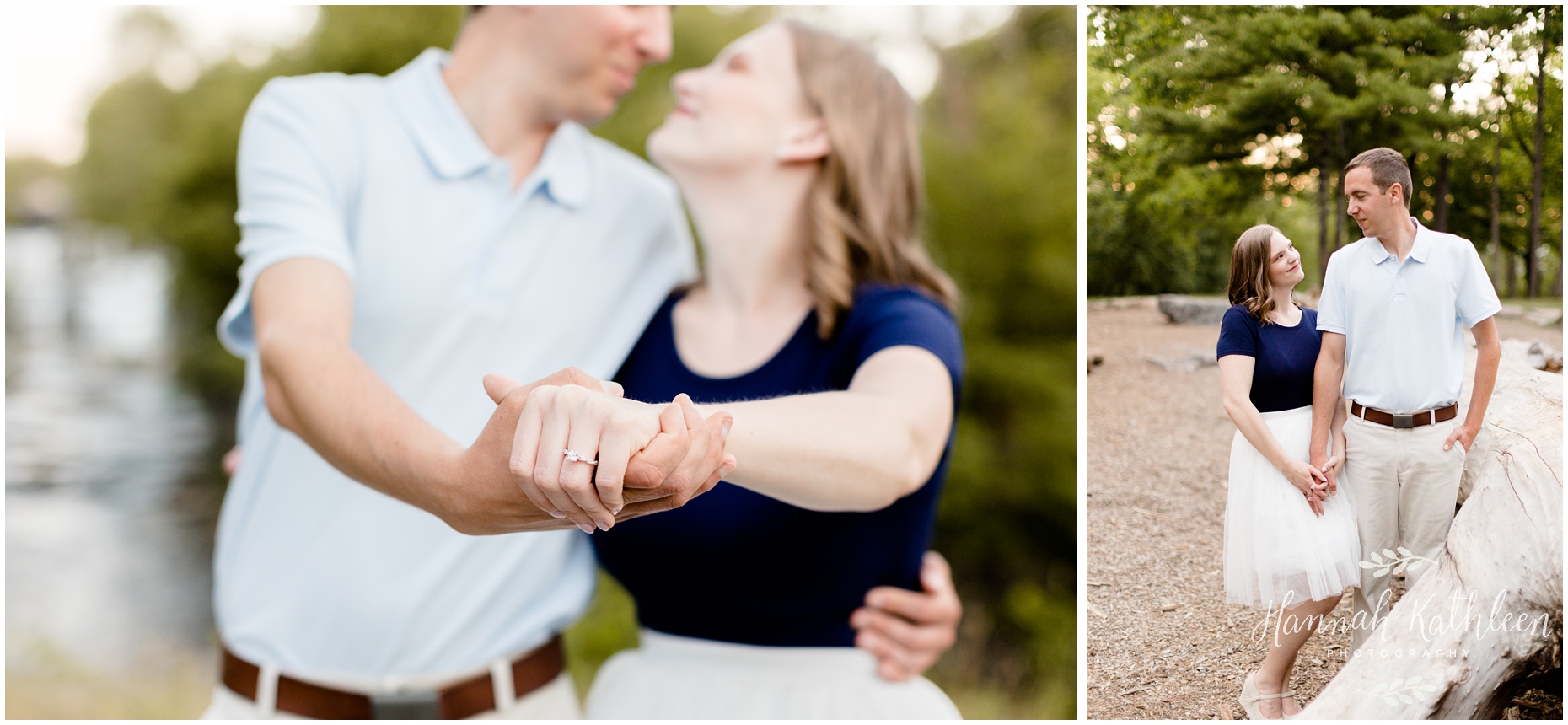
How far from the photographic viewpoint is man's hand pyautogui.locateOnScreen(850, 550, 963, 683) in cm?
172

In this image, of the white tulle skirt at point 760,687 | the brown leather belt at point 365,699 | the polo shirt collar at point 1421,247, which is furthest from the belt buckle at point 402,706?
the polo shirt collar at point 1421,247

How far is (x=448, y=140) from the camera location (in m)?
1.59

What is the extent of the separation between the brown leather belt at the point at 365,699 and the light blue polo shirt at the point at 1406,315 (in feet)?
5.33

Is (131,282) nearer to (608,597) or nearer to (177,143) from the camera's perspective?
(177,143)

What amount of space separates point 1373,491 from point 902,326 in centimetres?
93

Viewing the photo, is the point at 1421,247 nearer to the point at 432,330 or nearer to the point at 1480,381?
the point at 1480,381

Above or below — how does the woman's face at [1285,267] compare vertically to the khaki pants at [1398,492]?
above

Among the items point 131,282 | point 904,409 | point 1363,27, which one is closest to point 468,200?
point 904,409

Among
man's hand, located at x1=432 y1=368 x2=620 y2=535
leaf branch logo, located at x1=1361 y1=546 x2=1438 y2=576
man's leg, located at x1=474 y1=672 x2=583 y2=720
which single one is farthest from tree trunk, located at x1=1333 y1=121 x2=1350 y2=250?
man's leg, located at x1=474 y1=672 x2=583 y2=720

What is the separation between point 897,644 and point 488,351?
947 millimetres

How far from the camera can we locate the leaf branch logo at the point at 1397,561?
1.61 m

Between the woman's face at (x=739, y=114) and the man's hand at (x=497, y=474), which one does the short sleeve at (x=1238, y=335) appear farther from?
the man's hand at (x=497, y=474)

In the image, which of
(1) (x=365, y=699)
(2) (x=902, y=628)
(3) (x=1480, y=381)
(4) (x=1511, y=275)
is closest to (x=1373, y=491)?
(3) (x=1480, y=381)

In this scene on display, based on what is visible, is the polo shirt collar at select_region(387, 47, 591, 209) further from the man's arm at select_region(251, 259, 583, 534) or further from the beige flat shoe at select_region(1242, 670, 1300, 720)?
the beige flat shoe at select_region(1242, 670, 1300, 720)
